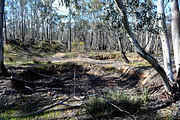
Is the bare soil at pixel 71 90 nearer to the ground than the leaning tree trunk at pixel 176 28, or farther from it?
nearer to the ground

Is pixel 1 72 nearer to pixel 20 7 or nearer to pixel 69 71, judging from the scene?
pixel 69 71

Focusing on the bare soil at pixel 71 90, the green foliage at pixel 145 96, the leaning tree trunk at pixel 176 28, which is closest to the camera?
the bare soil at pixel 71 90

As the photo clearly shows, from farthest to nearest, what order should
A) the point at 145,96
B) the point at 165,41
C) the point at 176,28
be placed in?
the point at 165,41 → the point at 176,28 → the point at 145,96

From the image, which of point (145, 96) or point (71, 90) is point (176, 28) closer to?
point (145, 96)

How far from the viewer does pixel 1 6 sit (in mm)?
6379

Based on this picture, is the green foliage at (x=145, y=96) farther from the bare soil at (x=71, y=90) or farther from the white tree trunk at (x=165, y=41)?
the white tree trunk at (x=165, y=41)

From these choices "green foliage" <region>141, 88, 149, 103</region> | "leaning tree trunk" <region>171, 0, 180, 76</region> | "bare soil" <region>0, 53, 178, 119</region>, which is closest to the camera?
"bare soil" <region>0, 53, 178, 119</region>

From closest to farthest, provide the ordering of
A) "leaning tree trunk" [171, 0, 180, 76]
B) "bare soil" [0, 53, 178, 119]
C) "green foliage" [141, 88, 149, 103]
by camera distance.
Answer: "bare soil" [0, 53, 178, 119], "green foliage" [141, 88, 149, 103], "leaning tree trunk" [171, 0, 180, 76]

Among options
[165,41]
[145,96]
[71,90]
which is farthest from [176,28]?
[71,90]

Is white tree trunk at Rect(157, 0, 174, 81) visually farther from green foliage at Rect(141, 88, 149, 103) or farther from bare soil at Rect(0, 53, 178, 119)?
green foliage at Rect(141, 88, 149, 103)

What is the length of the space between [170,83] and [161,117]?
126cm

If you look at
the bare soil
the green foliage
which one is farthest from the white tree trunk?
the green foliage

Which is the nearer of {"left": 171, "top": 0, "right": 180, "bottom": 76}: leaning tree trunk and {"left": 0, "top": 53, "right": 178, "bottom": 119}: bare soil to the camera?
{"left": 0, "top": 53, "right": 178, "bottom": 119}: bare soil

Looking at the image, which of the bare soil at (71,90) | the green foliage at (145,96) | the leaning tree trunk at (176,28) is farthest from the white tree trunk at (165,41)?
the green foliage at (145,96)
